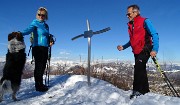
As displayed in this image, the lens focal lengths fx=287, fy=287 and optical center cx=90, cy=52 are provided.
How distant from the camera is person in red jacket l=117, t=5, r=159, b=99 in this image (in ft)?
19.7

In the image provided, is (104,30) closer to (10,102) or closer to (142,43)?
(142,43)

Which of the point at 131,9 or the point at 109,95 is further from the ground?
the point at 131,9

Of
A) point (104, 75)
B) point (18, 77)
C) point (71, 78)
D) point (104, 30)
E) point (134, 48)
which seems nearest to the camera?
point (134, 48)

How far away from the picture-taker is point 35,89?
8273 mm

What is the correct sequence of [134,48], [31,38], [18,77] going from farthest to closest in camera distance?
[31,38], [18,77], [134,48]

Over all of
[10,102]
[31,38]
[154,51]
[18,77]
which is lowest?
[10,102]

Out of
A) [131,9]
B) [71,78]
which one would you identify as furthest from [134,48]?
[71,78]

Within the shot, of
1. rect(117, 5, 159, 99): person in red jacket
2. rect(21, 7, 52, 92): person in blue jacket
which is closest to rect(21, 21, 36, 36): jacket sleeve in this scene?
rect(21, 7, 52, 92): person in blue jacket

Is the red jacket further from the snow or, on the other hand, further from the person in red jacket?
the snow

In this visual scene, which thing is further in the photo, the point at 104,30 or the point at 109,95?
the point at 104,30

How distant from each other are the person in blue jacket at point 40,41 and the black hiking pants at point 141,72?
9.08ft

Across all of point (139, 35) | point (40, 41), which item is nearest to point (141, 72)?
point (139, 35)

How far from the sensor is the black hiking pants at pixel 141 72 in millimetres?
6121

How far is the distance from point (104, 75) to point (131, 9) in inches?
182
